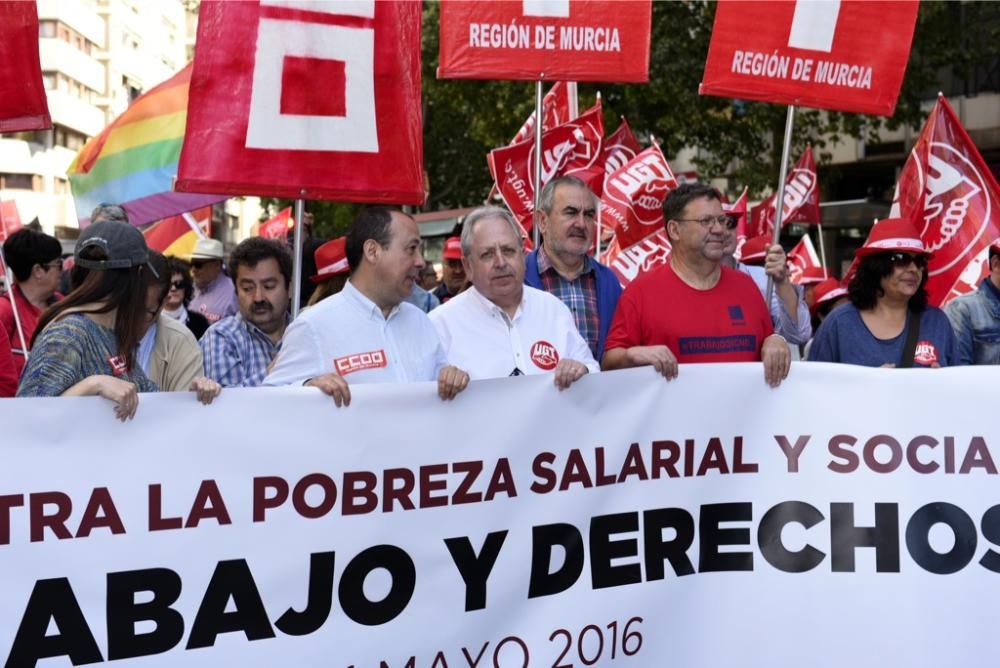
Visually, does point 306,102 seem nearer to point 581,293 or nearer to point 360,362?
A: point 360,362

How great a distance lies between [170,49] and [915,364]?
90213 millimetres

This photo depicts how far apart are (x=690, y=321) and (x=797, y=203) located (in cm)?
1044

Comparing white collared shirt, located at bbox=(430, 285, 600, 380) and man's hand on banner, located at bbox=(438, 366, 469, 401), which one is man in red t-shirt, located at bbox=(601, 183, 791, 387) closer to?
white collared shirt, located at bbox=(430, 285, 600, 380)

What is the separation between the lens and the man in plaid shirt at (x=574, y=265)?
5293mm

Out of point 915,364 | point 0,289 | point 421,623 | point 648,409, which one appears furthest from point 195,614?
point 0,289

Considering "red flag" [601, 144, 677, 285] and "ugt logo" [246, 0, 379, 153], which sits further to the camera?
"red flag" [601, 144, 677, 285]

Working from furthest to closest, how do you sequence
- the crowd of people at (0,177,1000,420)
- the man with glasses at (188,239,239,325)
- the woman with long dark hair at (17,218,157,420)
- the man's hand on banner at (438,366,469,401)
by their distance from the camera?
the man with glasses at (188,239,239,325) → the man's hand on banner at (438,366,469,401) → the crowd of people at (0,177,1000,420) → the woman with long dark hair at (17,218,157,420)

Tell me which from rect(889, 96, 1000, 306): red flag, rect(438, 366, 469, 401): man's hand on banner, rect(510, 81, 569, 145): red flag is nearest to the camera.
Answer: rect(438, 366, 469, 401): man's hand on banner

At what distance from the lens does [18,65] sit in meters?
4.55

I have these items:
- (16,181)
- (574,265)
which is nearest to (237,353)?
(574,265)

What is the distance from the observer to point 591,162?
9789 millimetres

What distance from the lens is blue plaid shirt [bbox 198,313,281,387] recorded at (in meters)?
5.29

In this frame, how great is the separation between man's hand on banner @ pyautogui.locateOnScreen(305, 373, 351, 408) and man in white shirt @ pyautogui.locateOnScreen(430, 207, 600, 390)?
76 centimetres

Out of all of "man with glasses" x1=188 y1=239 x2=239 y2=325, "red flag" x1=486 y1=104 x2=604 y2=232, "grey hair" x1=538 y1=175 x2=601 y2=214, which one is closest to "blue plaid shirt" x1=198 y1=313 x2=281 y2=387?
"grey hair" x1=538 y1=175 x2=601 y2=214
